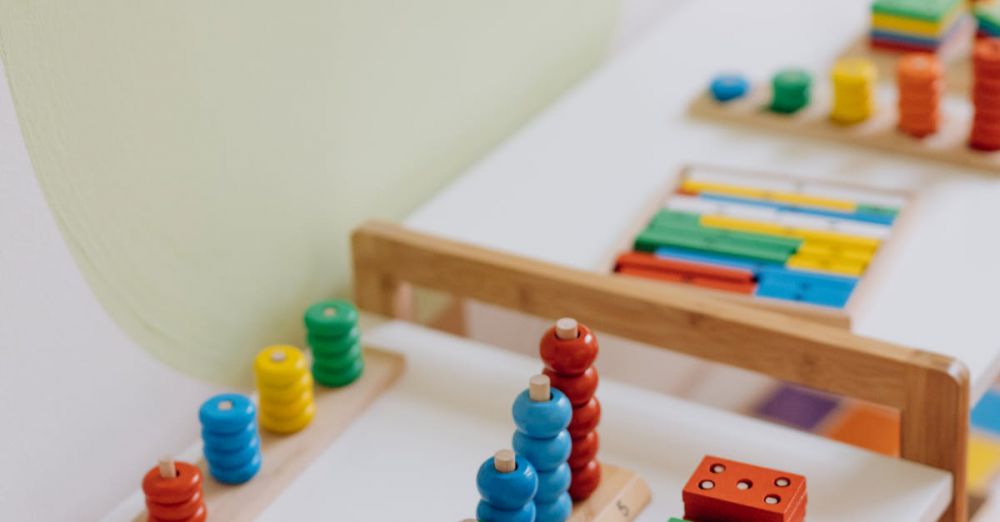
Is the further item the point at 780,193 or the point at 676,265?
the point at 780,193

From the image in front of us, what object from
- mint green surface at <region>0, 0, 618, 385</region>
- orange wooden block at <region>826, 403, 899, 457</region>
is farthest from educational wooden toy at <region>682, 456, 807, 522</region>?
orange wooden block at <region>826, 403, 899, 457</region>

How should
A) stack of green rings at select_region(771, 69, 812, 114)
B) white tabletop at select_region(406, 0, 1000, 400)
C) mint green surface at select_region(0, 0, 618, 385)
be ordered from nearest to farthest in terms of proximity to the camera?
mint green surface at select_region(0, 0, 618, 385) < white tabletop at select_region(406, 0, 1000, 400) < stack of green rings at select_region(771, 69, 812, 114)

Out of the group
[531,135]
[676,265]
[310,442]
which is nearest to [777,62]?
[531,135]

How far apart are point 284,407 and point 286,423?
18 millimetres

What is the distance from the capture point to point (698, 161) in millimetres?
1594

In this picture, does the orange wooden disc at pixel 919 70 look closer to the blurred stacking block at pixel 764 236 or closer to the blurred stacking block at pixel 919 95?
the blurred stacking block at pixel 919 95

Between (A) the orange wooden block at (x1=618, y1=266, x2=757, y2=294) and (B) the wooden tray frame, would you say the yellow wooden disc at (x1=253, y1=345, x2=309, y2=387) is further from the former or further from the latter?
(A) the orange wooden block at (x1=618, y1=266, x2=757, y2=294)

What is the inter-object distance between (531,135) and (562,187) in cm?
14

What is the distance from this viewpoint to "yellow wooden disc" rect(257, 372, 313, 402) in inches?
46.4

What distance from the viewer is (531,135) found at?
168cm

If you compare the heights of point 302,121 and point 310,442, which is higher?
point 302,121

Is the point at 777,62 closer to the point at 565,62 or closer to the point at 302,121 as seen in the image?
the point at 565,62

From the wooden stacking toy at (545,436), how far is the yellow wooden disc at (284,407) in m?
0.22

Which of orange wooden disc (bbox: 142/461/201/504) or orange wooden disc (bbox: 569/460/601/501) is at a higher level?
orange wooden disc (bbox: 142/461/201/504)
